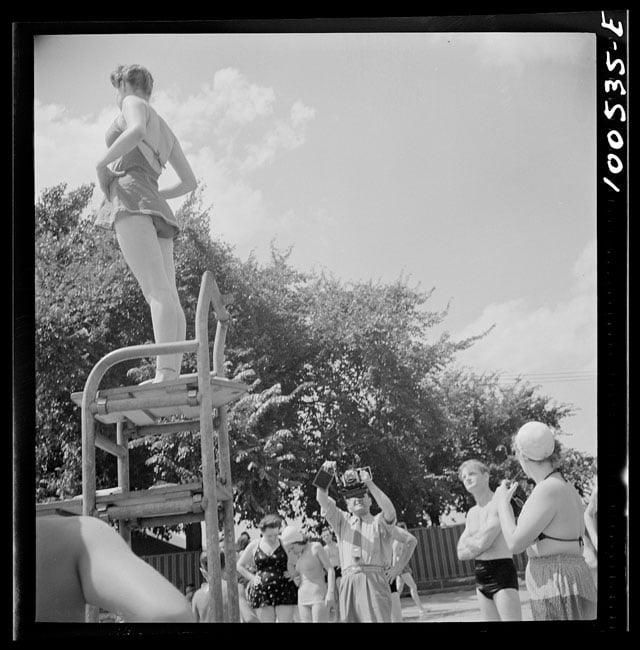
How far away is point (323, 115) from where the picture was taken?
21.3 feet

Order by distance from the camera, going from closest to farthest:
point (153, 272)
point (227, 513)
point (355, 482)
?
point (227, 513) < point (153, 272) < point (355, 482)

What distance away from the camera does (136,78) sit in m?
5.98

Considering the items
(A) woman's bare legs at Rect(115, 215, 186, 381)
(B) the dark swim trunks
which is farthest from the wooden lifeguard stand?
(B) the dark swim trunks

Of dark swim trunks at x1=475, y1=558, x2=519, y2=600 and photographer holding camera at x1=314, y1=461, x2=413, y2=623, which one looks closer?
dark swim trunks at x1=475, y1=558, x2=519, y2=600

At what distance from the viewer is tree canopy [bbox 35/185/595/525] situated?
6.83 meters

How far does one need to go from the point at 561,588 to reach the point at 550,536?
317 mm

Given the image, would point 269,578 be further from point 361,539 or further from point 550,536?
point 550,536

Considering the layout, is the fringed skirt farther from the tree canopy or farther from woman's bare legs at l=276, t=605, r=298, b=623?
woman's bare legs at l=276, t=605, r=298, b=623

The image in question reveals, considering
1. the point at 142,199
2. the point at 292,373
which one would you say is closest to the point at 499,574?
the point at 292,373

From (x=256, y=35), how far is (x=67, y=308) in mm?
2422

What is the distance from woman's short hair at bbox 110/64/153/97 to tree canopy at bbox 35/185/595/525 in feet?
2.68

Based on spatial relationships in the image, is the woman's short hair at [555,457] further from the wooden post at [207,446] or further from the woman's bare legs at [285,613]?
the wooden post at [207,446]

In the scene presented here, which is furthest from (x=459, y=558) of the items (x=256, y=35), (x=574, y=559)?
(x=256, y=35)
